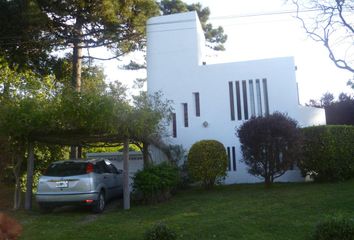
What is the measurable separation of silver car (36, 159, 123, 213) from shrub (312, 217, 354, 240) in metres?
6.50

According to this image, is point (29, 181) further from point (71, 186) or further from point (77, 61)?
point (77, 61)

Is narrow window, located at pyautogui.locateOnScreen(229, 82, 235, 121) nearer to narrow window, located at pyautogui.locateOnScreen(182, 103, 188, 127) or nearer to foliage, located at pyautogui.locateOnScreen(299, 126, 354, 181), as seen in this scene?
narrow window, located at pyautogui.locateOnScreen(182, 103, 188, 127)

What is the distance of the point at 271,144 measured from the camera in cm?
1469

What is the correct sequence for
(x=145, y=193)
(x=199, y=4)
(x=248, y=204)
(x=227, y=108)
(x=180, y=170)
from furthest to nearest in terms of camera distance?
(x=199, y=4)
(x=227, y=108)
(x=180, y=170)
(x=145, y=193)
(x=248, y=204)

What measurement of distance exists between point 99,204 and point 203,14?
20.3 meters

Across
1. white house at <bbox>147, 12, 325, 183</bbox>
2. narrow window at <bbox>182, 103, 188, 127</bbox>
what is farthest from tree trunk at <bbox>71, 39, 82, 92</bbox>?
narrow window at <bbox>182, 103, 188, 127</bbox>

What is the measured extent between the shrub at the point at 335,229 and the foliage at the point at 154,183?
21.7 feet

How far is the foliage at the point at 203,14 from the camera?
28.8m

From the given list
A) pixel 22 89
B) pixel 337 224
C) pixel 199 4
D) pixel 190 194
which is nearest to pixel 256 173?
pixel 190 194

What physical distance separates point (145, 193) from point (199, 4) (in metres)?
19.6

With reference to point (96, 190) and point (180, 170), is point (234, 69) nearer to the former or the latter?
point (180, 170)

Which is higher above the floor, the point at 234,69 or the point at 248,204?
the point at 234,69

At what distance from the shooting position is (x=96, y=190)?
12203 millimetres

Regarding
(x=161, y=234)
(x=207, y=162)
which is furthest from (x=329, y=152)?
(x=161, y=234)
